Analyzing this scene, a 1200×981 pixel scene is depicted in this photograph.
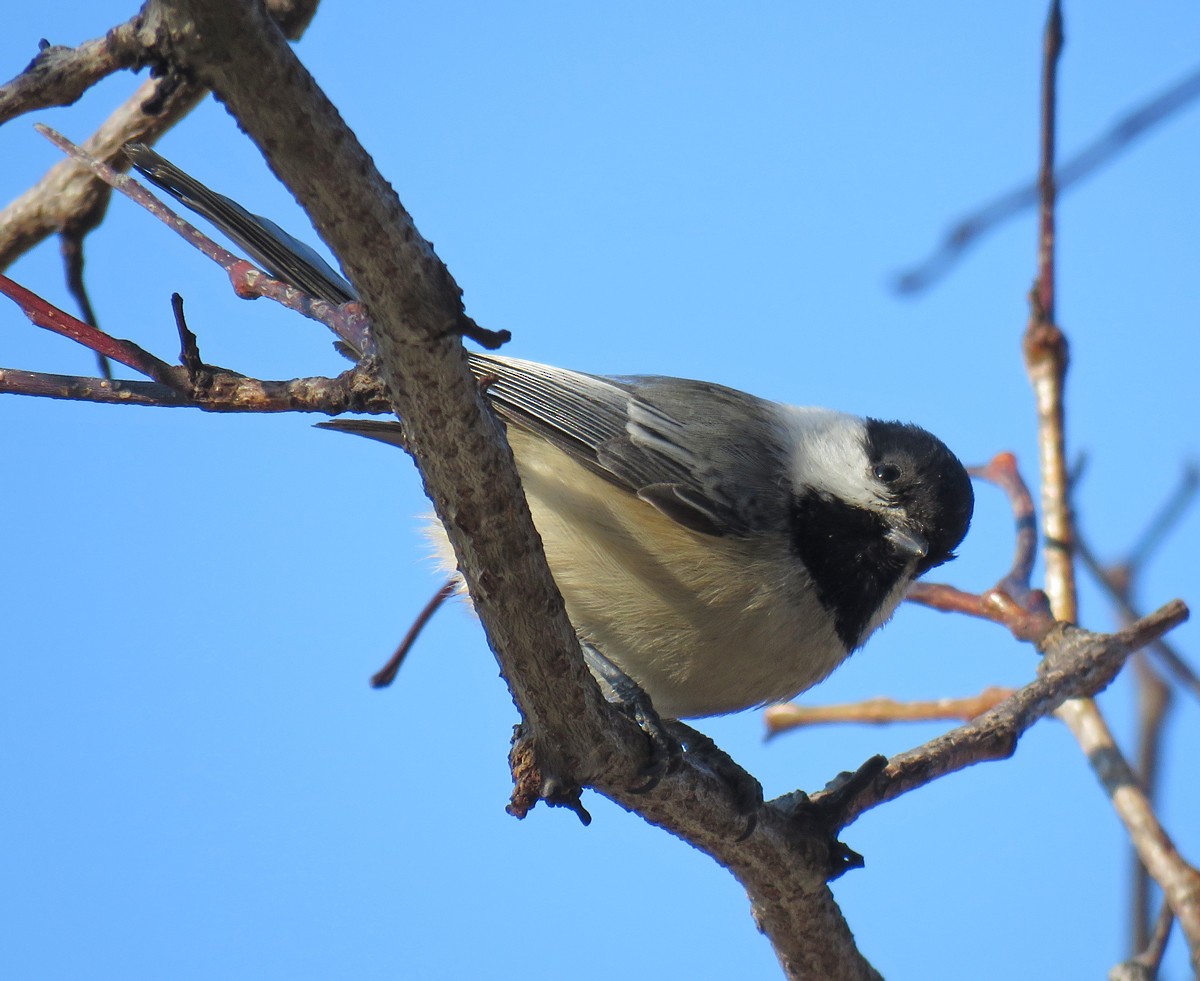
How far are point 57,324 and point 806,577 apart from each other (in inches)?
89.3

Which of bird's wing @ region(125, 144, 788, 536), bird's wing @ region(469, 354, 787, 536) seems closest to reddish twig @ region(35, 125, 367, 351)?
bird's wing @ region(125, 144, 788, 536)

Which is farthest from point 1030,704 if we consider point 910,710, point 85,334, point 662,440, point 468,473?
point 85,334

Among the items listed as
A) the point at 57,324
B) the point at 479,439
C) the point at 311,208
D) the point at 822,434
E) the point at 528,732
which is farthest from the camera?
the point at 822,434

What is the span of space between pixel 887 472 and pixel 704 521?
2.46 ft

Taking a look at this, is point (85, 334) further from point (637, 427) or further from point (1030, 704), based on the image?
point (1030, 704)

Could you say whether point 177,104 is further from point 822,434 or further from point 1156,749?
point 1156,749

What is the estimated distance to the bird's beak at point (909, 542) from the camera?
370cm

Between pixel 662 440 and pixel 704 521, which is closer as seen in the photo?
pixel 704 521

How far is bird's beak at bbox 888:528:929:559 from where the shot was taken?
3.70 metres

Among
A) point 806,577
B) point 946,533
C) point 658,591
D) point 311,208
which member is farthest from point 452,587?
point 311,208

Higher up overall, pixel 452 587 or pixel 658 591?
pixel 452 587

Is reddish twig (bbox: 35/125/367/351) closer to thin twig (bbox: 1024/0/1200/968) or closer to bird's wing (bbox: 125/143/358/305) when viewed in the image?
bird's wing (bbox: 125/143/358/305)

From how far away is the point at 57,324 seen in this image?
2318 mm

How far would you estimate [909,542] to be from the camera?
3.73 metres
